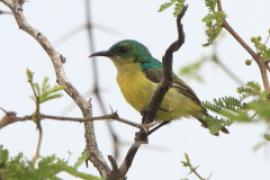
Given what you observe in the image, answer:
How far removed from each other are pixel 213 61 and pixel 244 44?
15.7 inches

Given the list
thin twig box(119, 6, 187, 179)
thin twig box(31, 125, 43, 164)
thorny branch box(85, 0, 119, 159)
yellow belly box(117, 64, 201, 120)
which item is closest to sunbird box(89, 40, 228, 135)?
yellow belly box(117, 64, 201, 120)


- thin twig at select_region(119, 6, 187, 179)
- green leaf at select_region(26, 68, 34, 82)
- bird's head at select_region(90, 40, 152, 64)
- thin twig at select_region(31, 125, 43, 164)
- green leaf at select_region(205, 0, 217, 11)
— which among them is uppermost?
bird's head at select_region(90, 40, 152, 64)

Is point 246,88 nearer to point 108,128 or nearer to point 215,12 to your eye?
point 215,12

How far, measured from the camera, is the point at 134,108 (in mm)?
7059

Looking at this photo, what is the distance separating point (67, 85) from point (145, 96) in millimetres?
2003

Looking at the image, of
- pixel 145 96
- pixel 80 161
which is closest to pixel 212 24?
pixel 80 161

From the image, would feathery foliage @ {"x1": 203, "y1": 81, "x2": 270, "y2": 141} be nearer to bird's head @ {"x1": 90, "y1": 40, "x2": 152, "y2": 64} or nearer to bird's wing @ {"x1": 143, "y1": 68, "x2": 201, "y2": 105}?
bird's wing @ {"x1": 143, "y1": 68, "x2": 201, "y2": 105}

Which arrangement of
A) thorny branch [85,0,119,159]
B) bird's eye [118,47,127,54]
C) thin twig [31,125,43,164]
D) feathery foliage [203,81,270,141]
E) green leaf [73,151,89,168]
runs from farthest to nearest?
bird's eye [118,47,127,54]
thorny branch [85,0,119,159]
green leaf [73,151,89,168]
thin twig [31,125,43,164]
feathery foliage [203,81,270,141]

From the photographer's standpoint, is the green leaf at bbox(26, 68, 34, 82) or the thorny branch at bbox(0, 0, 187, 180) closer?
the green leaf at bbox(26, 68, 34, 82)

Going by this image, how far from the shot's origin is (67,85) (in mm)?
5055

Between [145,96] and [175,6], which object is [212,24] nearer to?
[175,6]

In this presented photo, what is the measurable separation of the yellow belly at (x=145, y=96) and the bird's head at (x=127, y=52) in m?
0.51

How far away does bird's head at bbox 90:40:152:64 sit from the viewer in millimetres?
8086

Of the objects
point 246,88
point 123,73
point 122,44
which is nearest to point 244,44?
point 246,88
